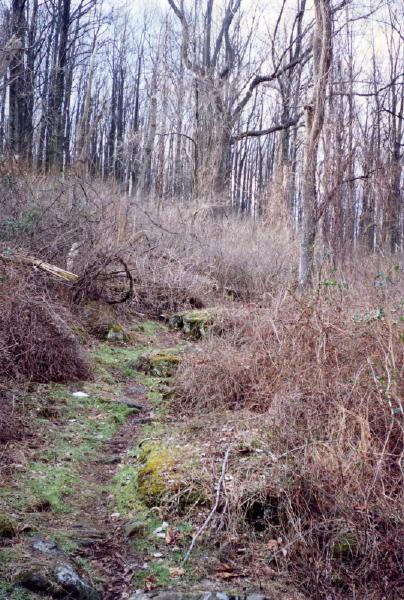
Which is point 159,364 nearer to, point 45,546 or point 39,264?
point 39,264

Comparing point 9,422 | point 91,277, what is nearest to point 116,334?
point 91,277

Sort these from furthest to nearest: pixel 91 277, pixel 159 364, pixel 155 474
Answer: pixel 91 277, pixel 159 364, pixel 155 474

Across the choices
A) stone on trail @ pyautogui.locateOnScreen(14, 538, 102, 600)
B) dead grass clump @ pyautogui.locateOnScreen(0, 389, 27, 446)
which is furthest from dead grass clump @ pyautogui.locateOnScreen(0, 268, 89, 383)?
stone on trail @ pyautogui.locateOnScreen(14, 538, 102, 600)

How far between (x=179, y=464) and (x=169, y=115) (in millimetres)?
20860

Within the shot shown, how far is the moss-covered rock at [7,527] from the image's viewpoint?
9.41 feet

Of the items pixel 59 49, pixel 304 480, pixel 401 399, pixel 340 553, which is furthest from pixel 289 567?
pixel 59 49

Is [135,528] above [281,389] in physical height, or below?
below

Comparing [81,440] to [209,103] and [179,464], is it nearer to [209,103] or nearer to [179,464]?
[179,464]

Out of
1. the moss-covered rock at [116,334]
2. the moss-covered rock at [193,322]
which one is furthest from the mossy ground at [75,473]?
the moss-covered rock at [193,322]

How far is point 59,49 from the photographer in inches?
802

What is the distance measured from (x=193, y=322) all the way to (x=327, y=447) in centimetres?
492

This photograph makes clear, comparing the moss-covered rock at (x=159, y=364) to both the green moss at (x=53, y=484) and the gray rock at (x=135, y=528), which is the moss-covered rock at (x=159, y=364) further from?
Answer: the gray rock at (x=135, y=528)

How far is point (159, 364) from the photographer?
6.45 meters

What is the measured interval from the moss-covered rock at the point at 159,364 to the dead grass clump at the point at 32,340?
2.78ft
